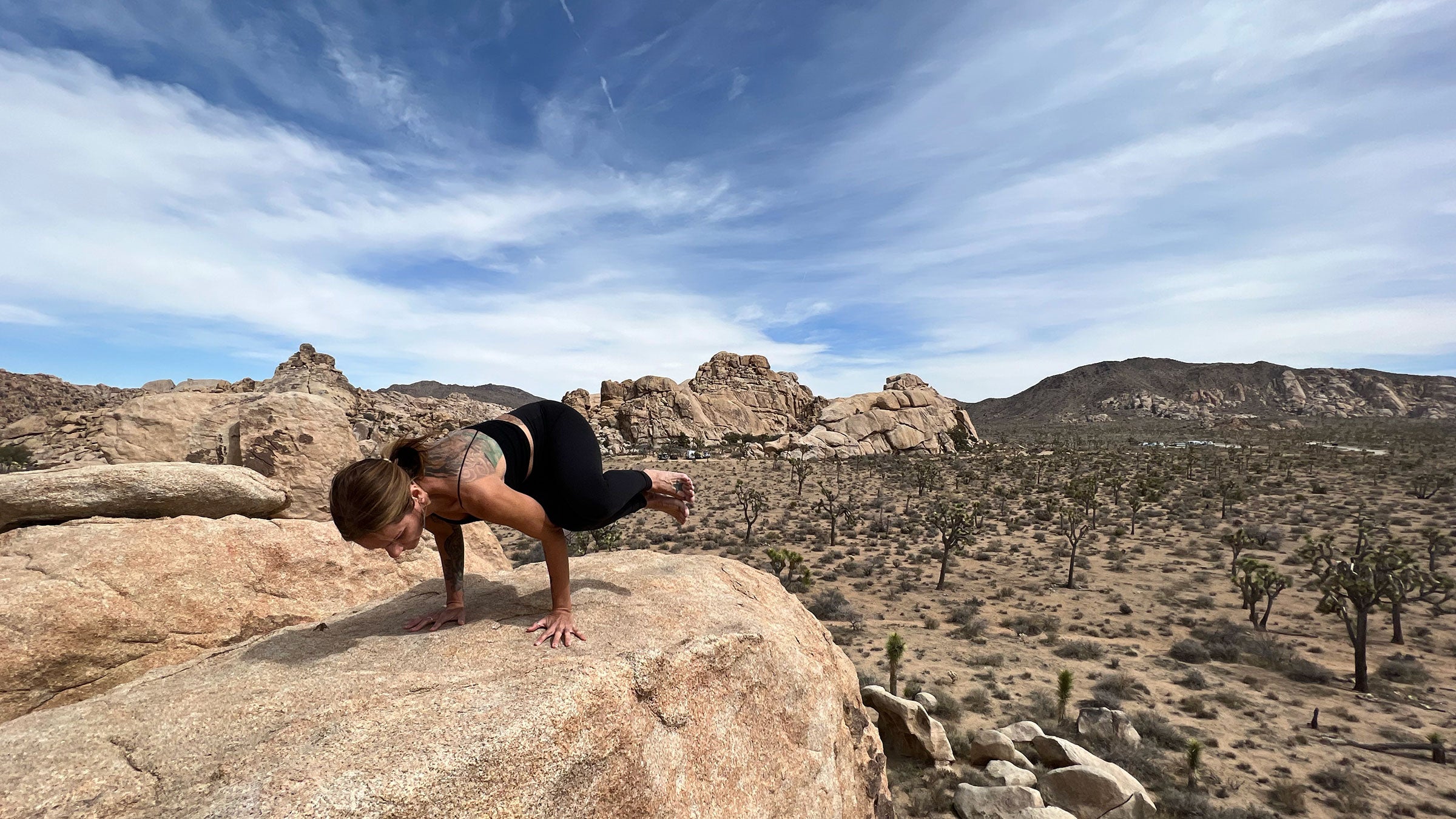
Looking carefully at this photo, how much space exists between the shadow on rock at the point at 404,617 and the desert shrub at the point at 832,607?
17.9 m

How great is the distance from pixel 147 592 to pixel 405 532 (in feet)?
11.0

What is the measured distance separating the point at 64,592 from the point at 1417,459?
7922 centimetres

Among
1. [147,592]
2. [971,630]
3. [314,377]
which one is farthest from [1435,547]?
[314,377]

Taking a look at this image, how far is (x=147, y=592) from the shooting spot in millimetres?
4582

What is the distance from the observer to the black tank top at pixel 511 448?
3617 mm

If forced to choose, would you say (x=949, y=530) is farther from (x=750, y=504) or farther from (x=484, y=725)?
(x=484, y=725)

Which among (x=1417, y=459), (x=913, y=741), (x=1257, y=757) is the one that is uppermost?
(x=1417, y=459)

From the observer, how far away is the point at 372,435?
199 ft

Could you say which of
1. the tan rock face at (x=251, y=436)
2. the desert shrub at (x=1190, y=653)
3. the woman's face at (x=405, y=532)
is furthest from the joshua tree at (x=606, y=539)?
the woman's face at (x=405, y=532)

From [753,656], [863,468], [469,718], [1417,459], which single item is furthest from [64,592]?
[1417,459]

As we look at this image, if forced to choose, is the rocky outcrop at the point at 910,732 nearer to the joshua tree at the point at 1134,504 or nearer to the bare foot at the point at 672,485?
the bare foot at the point at 672,485

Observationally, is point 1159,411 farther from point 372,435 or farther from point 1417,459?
point 372,435

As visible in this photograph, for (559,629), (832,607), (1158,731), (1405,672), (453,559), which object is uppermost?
(453,559)

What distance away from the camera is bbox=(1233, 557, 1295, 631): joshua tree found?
20688 mm
